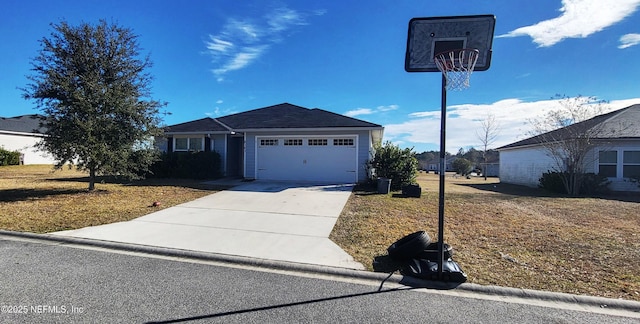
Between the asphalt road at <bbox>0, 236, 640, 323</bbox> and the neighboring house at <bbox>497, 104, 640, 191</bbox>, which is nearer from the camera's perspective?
the asphalt road at <bbox>0, 236, 640, 323</bbox>

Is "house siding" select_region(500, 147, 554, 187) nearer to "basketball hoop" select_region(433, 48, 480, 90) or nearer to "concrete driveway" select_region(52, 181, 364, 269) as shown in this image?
"concrete driveway" select_region(52, 181, 364, 269)

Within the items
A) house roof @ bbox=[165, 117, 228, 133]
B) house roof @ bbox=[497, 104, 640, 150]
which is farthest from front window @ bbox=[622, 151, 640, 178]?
house roof @ bbox=[165, 117, 228, 133]

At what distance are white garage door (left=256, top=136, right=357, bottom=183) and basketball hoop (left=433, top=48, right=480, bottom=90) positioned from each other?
10253 mm

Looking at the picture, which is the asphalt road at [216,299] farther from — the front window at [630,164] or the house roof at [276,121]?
the front window at [630,164]

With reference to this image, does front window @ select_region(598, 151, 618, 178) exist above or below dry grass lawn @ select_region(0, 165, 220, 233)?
above

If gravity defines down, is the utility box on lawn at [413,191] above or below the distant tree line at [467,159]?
below

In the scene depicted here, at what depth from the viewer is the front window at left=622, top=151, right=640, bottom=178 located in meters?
14.8

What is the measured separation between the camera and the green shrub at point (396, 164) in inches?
526

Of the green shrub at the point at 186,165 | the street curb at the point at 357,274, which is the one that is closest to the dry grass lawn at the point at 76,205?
the street curb at the point at 357,274

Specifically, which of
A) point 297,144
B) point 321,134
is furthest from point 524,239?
point 297,144

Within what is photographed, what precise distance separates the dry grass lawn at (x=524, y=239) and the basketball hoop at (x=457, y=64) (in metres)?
2.71

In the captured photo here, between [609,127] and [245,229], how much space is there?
61.7 ft

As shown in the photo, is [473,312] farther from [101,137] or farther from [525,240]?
[101,137]

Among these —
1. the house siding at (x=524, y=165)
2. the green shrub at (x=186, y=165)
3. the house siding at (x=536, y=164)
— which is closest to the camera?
the house siding at (x=536, y=164)
